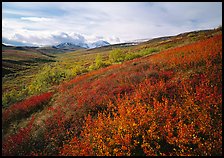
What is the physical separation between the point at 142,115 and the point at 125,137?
183 cm

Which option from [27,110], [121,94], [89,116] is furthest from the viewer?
[27,110]

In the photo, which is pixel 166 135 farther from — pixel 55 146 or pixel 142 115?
pixel 55 146

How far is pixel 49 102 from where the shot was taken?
1866 cm

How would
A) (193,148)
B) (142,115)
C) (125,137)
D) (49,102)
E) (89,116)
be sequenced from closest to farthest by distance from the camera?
(193,148), (125,137), (142,115), (89,116), (49,102)

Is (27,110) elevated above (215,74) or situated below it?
below

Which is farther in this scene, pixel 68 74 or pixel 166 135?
pixel 68 74

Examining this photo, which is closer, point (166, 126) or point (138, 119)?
point (166, 126)

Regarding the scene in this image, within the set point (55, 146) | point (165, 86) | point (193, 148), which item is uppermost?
point (165, 86)

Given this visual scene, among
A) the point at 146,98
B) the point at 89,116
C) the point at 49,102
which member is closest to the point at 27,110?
the point at 49,102

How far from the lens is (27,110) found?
1708cm

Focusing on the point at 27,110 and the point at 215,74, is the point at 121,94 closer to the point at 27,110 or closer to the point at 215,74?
the point at 215,74

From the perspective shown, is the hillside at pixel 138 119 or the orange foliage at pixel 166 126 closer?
the orange foliage at pixel 166 126

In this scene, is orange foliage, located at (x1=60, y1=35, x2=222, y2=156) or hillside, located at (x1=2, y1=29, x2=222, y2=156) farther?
hillside, located at (x1=2, y1=29, x2=222, y2=156)

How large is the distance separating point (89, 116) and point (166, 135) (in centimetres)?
489
